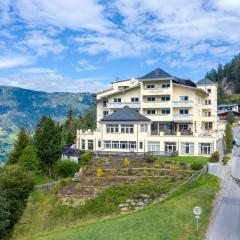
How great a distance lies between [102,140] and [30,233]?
2218 cm

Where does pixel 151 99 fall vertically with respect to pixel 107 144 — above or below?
above

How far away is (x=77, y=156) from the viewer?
2015 inches

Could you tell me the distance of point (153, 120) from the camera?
55625mm

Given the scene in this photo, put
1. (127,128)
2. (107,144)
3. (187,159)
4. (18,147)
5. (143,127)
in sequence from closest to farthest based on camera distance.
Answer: (187,159) < (18,147) < (127,128) < (143,127) < (107,144)

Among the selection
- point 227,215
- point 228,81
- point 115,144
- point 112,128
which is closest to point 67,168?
point 115,144

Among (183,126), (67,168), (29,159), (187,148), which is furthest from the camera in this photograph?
(183,126)

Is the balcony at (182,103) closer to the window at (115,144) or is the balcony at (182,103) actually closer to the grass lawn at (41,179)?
the window at (115,144)

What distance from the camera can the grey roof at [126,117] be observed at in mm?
51781

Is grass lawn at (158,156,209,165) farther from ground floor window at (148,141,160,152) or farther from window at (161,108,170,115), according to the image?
window at (161,108,170,115)

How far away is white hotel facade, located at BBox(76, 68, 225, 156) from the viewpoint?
49438 millimetres

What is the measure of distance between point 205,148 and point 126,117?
1138 cm

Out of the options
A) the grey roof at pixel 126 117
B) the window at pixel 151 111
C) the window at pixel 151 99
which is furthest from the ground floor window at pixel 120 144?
the window at pixel 151 99

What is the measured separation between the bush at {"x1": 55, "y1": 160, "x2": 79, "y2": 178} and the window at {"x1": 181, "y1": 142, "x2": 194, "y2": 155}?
1363 cm

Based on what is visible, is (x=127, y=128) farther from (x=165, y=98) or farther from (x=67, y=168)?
(x=67, y=168)
